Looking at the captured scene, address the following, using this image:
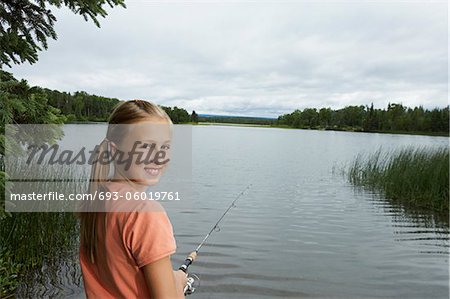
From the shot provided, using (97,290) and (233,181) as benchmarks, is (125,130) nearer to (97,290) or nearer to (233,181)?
(97,290)

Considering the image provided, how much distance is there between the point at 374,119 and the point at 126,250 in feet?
339

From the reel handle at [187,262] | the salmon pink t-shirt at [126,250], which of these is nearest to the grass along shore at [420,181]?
the reel handle at [187,262]

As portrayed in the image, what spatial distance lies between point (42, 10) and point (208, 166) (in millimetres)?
15628

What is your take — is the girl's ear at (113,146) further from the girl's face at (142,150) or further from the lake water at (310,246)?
the lake water at (310,246)

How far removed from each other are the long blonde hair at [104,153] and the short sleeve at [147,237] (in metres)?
0.18

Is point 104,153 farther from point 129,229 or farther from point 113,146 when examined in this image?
point 129,229

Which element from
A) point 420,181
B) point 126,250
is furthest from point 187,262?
point 420,181

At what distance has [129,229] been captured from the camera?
4.13 feet

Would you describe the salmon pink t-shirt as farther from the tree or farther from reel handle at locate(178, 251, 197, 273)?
the tree

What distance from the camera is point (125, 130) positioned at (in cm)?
148

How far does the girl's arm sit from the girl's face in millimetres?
345

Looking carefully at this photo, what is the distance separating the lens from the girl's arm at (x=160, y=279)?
1.27 m

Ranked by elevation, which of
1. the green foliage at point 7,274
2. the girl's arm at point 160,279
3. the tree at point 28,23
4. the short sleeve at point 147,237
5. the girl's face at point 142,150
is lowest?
the green foliage at point 7,274

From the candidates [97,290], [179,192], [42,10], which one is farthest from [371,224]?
[97,290]
